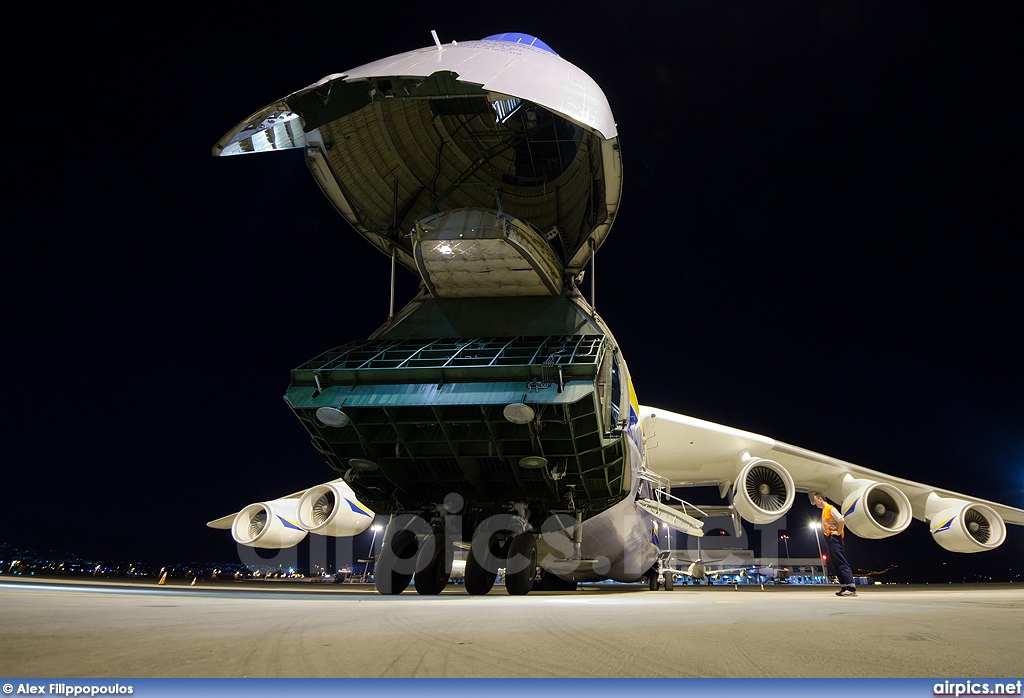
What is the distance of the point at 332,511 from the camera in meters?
11.9

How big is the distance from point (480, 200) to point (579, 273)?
2522 millimetres

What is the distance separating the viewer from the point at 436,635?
9.10ft

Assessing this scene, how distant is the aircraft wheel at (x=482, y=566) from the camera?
8.66 meters

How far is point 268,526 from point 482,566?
6033mm

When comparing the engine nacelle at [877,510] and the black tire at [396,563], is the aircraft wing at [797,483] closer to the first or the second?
the engine nacelle at [877,510]

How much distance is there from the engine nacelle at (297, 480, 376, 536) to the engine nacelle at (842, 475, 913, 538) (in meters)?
9.94

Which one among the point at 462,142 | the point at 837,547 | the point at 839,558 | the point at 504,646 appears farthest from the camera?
the point at 462,142

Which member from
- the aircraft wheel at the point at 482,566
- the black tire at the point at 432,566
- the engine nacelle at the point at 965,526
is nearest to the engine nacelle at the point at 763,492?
the engine nacelle at the point at 965,526

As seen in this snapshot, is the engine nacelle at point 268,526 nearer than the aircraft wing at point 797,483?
No

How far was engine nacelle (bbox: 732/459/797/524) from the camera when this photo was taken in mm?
12016

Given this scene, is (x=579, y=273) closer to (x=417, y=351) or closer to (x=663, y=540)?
(x=417, y=351)

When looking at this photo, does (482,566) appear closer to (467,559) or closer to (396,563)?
(467,559)

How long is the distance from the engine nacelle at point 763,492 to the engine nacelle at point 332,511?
24.5 ft

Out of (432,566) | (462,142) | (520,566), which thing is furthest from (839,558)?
(462,142)
